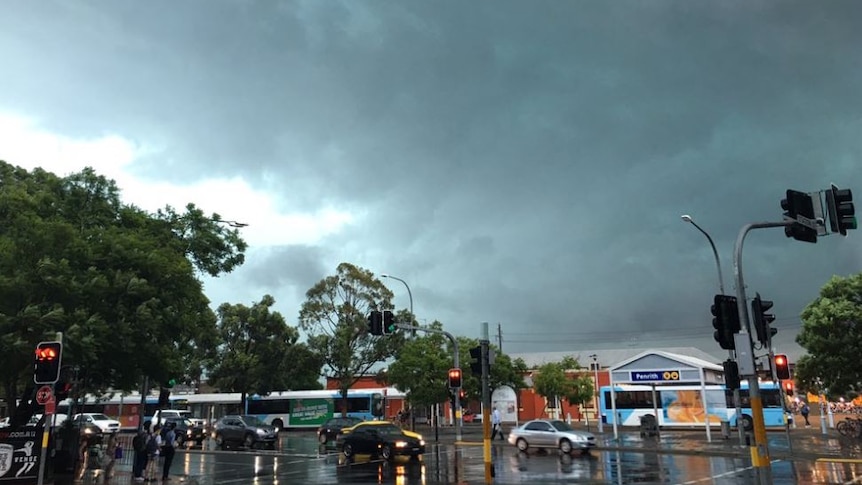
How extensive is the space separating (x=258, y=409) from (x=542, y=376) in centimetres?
2524

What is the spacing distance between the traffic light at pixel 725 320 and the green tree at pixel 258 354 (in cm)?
4577

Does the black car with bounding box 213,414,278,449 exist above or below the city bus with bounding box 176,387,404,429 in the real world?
below

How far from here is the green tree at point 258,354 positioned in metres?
55.6

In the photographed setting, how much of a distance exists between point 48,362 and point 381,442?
15.4 m

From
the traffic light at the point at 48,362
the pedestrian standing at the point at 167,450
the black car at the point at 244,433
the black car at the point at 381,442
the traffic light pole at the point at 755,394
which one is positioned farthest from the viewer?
the black car at the point at 244,433

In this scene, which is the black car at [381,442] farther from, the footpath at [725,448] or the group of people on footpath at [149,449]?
the group of people on footpath at [149,449]

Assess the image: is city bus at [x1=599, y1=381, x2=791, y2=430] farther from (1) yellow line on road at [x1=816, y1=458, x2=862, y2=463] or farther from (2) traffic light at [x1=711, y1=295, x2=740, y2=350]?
(2) traffic light at [x1=711, y1=295, x2=740, y2=350]

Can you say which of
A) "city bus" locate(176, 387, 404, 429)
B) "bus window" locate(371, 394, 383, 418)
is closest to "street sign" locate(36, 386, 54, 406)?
"city bus" locate(176, 387, 404, 429)

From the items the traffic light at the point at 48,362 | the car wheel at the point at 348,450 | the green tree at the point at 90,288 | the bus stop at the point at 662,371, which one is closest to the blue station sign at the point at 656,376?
the bus stop at the point at 662,371

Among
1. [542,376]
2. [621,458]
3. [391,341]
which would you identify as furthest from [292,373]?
[621,458]

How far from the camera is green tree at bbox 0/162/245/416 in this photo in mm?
17688

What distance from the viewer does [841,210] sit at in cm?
1205

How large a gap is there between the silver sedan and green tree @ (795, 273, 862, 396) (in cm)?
1203

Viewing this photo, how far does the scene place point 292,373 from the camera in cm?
5638
